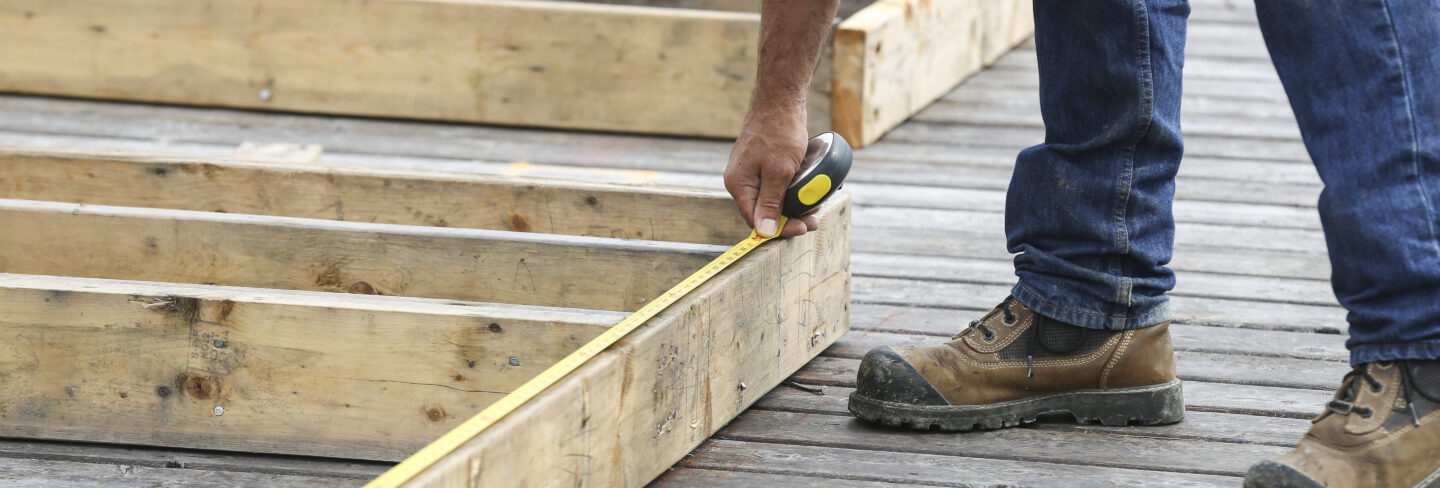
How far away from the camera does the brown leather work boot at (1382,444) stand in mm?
1551

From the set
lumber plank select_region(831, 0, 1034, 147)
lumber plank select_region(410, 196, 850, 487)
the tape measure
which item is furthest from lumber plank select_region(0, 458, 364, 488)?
lumber plank select_region(831, 0, 1034, 147)

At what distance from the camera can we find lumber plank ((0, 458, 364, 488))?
1688 mm

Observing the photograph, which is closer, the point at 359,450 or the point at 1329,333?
the point at 359,450

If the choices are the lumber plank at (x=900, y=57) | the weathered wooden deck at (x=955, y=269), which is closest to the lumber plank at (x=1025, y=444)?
the weathered wooden deck at (x=955, y=269)

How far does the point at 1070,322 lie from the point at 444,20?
90.2 inches

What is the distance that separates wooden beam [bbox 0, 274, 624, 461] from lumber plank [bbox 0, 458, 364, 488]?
69 millimetres

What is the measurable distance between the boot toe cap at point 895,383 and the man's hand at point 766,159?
0.24 metres

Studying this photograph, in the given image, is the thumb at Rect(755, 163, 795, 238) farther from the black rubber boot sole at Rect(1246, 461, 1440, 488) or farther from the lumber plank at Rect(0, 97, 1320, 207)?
the lumber plank at Rect(0, 97, 1320, 207)

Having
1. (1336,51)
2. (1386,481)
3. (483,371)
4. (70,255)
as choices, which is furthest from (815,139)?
(70,255)

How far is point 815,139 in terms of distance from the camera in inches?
74.3

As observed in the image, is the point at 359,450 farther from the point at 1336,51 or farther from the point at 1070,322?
the point at 1336,51

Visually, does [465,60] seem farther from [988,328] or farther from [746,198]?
[988,328]

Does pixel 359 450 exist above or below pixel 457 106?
below

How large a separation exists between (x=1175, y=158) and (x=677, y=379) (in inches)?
27.5
